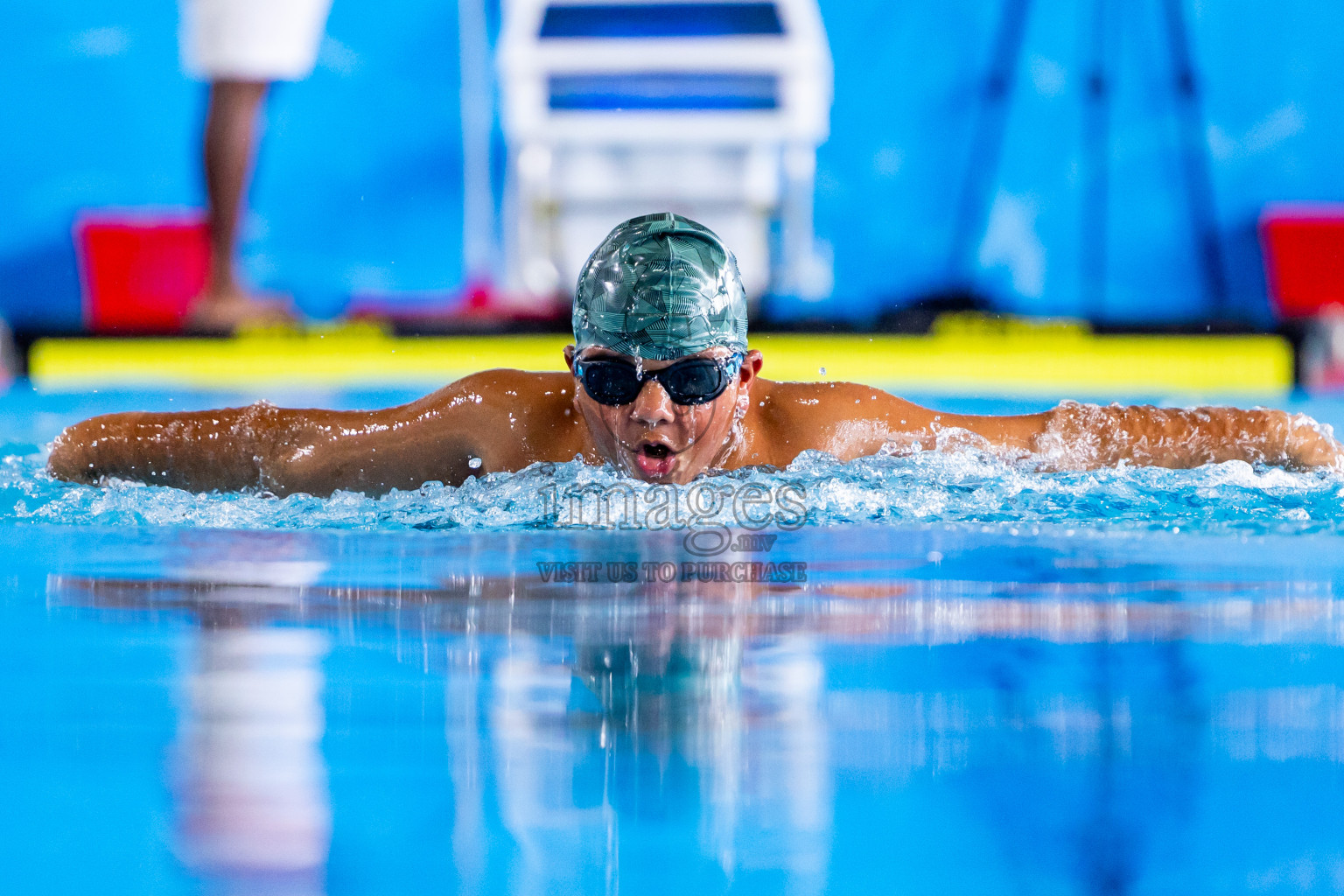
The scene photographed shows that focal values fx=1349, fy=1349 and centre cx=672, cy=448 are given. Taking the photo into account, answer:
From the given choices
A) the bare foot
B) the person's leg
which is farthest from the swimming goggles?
the person's leg

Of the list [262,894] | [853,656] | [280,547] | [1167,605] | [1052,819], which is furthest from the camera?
[280,547]

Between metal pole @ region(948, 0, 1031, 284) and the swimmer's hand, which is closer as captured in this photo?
the swimmer's hand

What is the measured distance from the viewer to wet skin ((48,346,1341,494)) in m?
3.13

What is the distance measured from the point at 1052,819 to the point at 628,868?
0.36m

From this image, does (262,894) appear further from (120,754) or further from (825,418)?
(825,418)

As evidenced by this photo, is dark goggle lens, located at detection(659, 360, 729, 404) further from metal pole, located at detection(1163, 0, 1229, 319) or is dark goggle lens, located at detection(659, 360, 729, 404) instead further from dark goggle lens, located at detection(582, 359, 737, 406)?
metal pole, located at detection(1163, 0, 1229, 319)

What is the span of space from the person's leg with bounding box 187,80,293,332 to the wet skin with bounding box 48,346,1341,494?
121 inches

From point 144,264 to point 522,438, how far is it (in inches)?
200

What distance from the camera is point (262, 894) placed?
3.30 ft

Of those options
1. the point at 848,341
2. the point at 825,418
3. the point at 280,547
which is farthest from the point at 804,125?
the point at 280,547

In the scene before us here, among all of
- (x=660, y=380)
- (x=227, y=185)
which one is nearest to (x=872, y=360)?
(x=660, y=380)

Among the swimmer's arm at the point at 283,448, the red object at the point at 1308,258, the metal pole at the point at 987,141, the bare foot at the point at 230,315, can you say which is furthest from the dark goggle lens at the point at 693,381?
the red object at the point at 1308,258

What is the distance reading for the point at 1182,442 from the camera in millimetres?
3189

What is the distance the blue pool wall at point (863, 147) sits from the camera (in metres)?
7.74
